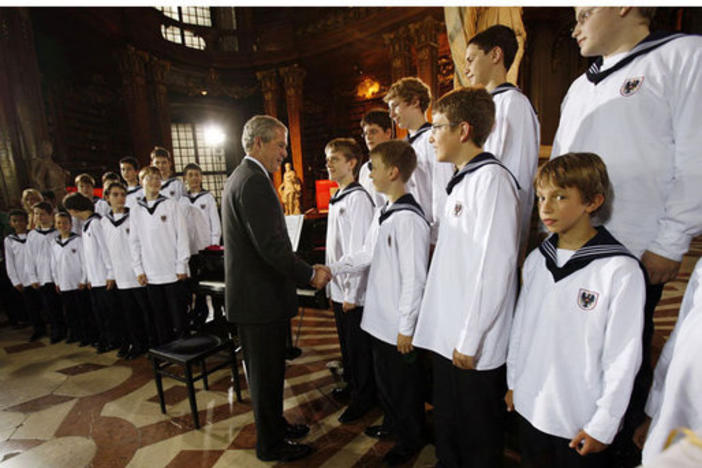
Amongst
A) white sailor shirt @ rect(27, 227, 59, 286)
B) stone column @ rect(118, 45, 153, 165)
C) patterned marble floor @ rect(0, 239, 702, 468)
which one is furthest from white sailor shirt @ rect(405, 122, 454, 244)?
stone column @ rect(118, 45, 153, 165)

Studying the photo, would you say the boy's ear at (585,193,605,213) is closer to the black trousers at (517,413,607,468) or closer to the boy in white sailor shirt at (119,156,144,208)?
Answer: the black trousers at (517,413,607,468)

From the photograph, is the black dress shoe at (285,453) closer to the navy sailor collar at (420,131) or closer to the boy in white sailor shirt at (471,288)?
the boy in white sailor shirt at (471,288)

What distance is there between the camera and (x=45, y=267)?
4.54 m

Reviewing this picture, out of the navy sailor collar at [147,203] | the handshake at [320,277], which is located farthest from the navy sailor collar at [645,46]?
the navy sailor collar at [147,203]

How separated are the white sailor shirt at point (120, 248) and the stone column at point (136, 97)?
6584mm

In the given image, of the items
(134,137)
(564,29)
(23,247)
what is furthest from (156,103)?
(564,29)

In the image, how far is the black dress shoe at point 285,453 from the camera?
1998mm

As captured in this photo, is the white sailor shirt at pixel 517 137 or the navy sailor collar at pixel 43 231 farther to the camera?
the navy sailor collar at pixel 43 231

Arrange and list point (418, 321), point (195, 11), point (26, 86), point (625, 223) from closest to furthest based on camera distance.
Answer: point (625, 223)
point (418, 321)
point (26, 86)
point (195, 11)

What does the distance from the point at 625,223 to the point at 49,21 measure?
1018 centimetres

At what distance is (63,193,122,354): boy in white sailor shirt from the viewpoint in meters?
3.79

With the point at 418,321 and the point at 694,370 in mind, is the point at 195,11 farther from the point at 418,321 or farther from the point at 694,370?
the point at 694,370

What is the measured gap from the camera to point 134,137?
934 centimetres

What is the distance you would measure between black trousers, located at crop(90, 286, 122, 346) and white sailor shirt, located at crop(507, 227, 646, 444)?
406 centimetres
